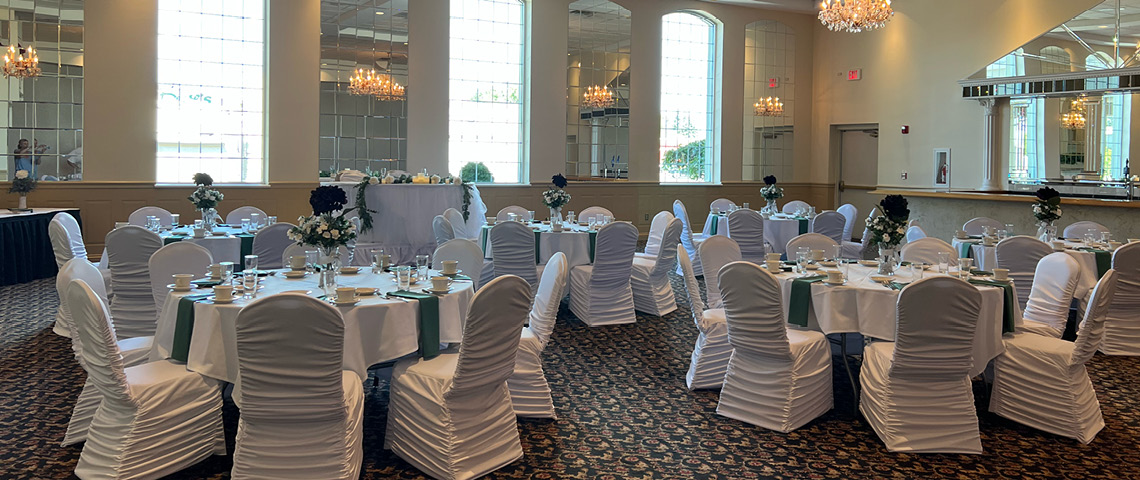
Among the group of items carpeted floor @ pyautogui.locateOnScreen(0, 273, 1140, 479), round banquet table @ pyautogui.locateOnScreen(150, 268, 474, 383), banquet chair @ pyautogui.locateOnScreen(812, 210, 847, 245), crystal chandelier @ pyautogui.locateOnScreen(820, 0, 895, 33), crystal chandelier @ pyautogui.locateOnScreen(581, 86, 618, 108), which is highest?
crystal chandelier @ pyautogui.locateOnScreen(820, 0, 895, 33)

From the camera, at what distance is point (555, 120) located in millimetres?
14250

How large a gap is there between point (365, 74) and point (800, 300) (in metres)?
9.18

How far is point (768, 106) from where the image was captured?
53.6 ft

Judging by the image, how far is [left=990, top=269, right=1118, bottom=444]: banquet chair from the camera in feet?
15.1

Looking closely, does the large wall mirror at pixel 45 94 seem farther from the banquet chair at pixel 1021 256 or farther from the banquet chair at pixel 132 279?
the banquet chair at pixel 1021 256

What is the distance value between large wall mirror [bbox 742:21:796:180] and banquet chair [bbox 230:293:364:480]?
13695mm

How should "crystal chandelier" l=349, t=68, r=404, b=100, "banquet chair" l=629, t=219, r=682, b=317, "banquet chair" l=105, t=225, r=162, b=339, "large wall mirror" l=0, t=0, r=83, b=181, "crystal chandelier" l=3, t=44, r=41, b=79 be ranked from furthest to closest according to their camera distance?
"crystal chandelier" l=349, t=68, r=404, b=100
"large wall mirror" l=0, t=0, r=83, b=181
"crystal chandelier" l=3, t=44, r=41, b=79
"banquet chair" l=629, t=219, r=682, b=317
"banquet chair" l=105, t=225, r=162, b=339

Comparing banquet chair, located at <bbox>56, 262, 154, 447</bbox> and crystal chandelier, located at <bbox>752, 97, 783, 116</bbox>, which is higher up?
crystal chandelier, located at <bbox>752, 97, 783, 116</bbox>

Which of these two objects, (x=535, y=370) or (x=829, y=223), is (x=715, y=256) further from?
(x=829, y=223)

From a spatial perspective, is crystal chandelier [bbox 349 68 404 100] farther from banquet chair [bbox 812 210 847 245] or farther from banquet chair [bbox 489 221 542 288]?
banquet chair [bbox 812 210 847 245]

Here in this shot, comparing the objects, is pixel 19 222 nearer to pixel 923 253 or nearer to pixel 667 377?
pixel 667 377

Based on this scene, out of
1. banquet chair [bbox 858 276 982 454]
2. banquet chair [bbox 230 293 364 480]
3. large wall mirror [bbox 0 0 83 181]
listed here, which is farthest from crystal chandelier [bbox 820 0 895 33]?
large wall mirror [bbox 0 0 83 181]

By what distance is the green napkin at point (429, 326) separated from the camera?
428 cm

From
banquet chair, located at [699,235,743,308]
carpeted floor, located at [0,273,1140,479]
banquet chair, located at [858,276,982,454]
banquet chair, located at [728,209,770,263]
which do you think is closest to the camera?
carpeted floor, located at [0,273,1140,479]
